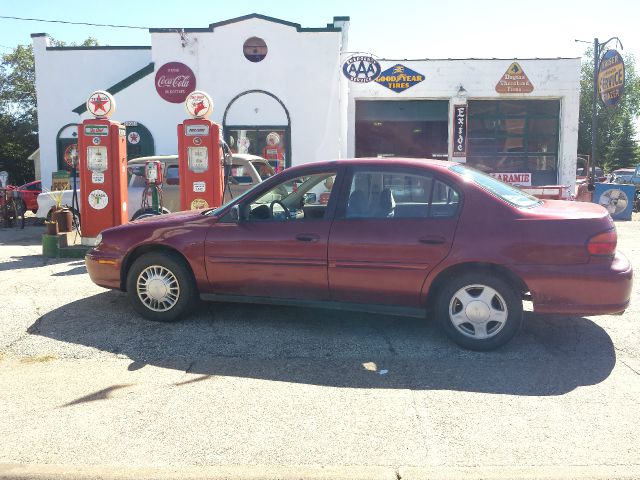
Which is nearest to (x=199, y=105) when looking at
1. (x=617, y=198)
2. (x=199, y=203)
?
(x=199, y=203)

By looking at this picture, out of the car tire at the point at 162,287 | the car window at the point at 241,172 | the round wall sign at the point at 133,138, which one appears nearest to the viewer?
the car tire at the point at 162,287

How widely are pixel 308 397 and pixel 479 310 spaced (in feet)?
5.52

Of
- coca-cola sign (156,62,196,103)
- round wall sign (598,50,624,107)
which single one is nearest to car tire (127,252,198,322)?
coca-cola sign (156,62,196,103)

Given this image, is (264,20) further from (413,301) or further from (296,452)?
(296,452)

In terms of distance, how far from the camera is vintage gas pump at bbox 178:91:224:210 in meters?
9.37

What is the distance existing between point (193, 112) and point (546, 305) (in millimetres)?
6735

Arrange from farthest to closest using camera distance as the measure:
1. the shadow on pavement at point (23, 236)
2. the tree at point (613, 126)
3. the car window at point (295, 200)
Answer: the tree at point (613, 126) → the shadow on pavement at point (23, 236) → the car window at point (295, 200)

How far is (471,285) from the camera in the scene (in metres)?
4.81

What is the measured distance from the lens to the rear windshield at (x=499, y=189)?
4963mm

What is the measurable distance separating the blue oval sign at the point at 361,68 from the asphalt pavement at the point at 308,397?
13.2m

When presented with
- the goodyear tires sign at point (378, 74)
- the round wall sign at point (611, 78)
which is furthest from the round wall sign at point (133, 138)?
the round wall sign at point (611, 78)

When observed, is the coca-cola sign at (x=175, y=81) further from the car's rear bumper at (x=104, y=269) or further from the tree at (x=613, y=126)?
the tree at (x=613, y=126)

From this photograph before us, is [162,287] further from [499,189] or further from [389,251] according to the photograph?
[499,189]

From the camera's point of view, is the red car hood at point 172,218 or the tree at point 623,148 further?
the tree at point 623,148
